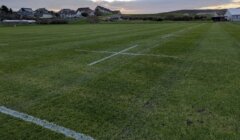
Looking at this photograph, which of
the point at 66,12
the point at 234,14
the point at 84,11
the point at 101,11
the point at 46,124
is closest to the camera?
the point at 46,124

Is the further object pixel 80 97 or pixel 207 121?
pixel 80 97

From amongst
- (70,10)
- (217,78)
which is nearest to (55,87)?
(217,78)

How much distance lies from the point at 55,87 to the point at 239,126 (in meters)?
3.21

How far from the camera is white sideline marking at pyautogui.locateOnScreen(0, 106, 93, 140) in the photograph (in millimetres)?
2980

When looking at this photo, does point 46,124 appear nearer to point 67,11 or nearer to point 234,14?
point 234,14

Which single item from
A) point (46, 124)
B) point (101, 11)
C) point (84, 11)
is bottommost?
point (46, 124)

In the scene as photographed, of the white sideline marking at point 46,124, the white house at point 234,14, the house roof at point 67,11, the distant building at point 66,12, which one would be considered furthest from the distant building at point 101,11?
the white sideline marking at point 46,124

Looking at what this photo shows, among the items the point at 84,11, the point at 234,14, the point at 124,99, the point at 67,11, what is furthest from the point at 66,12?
the point at 124,99

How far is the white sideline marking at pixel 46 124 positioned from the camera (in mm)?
2980

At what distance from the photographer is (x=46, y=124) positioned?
10.7 feet

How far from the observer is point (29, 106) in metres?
3.84

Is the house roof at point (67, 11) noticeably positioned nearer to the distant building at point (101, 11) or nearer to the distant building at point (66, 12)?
the distant building at point (66, 12)

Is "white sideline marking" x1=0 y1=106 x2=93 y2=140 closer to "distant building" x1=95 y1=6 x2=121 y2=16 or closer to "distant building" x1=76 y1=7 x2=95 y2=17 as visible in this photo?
"distant building" x1=95 y1=6 x2=121 y2=16

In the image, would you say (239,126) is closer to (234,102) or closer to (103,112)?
(234,102)
